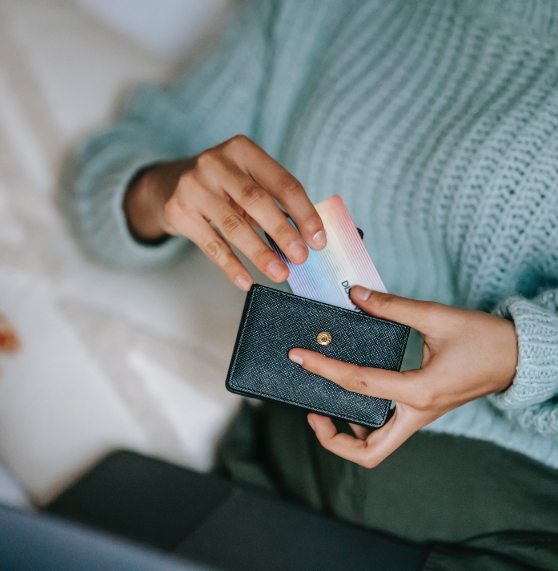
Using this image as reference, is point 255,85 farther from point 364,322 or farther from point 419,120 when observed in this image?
point 364,322

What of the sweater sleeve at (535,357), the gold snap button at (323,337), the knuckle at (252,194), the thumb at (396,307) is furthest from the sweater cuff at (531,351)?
the knuckle at (252,194)

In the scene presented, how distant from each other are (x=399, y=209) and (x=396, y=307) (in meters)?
0.28

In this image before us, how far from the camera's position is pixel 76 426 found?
31.3 inches

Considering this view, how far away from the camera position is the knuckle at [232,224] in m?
0.56

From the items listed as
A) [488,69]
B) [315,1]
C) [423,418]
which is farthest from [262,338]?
[315,1]

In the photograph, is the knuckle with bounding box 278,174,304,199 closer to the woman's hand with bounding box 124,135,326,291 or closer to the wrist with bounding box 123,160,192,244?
the woman's hand with bounding box 124,135,326,291

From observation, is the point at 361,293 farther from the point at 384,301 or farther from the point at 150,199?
the point at 150,199

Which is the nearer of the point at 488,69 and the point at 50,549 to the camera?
the point at 50,549

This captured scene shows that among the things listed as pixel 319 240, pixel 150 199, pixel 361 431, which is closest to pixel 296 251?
pixel 319 240

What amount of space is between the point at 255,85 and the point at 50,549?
766mm

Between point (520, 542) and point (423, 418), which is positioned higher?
point (423, 418)

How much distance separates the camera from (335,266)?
1.74 feet

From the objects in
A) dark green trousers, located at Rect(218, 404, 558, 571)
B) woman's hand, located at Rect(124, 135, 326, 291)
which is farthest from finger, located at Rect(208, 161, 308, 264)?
dark green trousers, located at Rect(218, 404, 558, 571)

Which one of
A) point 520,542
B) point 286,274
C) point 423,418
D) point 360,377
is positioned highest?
point 286,274
